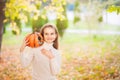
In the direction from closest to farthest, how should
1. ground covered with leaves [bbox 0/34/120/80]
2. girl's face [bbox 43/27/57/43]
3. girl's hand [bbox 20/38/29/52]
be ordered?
1. girl's hand [bbox 20/38/29/52]
2. girl's face [bbox 43/27/57/43]
3. ground covered with leaves [bbox 0/34/120/80]

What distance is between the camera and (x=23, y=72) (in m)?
4.23

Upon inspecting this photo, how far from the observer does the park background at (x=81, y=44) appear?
4.07 m

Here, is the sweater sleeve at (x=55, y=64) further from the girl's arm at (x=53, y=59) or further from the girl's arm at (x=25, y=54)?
the girl's arm at (x=25, y=54)

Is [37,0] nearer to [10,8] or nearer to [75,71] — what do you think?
[10,8]

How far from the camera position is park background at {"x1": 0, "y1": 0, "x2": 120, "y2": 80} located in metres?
4.07

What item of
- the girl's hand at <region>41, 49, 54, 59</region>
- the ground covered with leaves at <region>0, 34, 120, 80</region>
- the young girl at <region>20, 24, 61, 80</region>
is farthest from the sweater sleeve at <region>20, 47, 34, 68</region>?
the ground covered with leaves at <region>0, 34, 120, 80</region>

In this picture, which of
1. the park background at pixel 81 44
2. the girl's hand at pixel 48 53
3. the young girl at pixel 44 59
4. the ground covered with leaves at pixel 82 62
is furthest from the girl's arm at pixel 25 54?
the ground covered with leaves at pixel 82 62

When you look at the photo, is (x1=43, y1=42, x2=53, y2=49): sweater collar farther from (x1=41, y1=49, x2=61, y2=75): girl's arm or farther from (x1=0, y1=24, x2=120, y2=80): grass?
(x1=0, y1=24, x2=120, y2=80): grass

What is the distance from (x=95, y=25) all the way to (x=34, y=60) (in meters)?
4.34

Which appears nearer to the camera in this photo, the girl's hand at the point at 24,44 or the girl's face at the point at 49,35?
the girl's hand at the point at 24,44

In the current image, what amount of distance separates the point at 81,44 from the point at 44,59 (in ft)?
11.3

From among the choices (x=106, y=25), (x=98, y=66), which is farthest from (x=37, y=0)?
(x=106, y=25)

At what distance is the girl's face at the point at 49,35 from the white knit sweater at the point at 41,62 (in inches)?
2.6

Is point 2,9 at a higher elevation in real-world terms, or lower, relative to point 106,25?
higher
